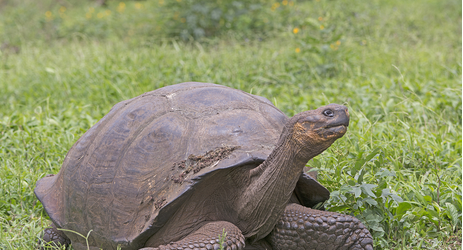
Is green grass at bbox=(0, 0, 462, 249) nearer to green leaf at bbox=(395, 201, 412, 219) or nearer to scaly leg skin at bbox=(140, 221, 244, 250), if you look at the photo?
green leaf at bbox=(395, 201, 412, 219)

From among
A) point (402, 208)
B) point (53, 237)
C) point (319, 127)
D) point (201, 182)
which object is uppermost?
point (319, 127)

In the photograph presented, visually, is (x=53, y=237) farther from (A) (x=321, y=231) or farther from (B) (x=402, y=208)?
(B) (x=402, y=208)

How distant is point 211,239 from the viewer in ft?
6.07

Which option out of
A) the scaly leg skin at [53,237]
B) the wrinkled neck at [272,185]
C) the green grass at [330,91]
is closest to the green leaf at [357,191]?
the green grass at [330,91]

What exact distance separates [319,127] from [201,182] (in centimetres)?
57

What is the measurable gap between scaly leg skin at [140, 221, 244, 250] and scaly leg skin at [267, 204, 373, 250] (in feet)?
0.83

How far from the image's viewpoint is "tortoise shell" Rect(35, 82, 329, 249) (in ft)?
6.39

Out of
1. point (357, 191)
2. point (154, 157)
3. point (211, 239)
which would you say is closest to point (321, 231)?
point (357, 191)

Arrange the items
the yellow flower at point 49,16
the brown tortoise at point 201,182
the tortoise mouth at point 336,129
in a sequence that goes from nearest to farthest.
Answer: the tortoise mouth at point 336,129, the brown tortoise at point 201,182, the yellow flower at point 49,16

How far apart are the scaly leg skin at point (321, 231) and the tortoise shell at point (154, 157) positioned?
194mm

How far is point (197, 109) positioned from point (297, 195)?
69cm

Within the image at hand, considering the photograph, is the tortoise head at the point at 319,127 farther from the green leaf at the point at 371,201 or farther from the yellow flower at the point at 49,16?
the yellow flower at the point at 49,16

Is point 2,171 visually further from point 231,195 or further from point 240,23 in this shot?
point 240,23

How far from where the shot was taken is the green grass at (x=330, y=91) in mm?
2439
